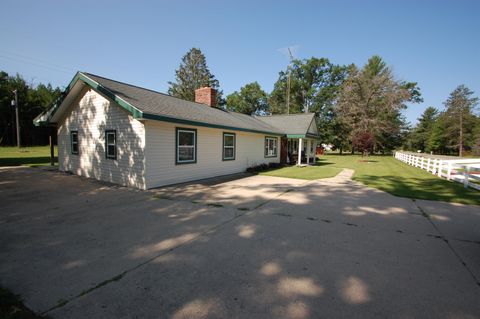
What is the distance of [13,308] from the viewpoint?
2398 mm

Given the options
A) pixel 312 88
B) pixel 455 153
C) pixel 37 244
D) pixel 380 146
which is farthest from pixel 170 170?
pixel 455 153

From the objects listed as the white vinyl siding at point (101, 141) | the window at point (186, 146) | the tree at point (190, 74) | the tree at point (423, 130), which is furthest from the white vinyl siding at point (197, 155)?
the tree at point (423, 130)

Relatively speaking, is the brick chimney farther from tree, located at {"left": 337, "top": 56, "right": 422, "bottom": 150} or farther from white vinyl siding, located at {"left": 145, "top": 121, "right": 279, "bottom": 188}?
tree, located at {"left": 337, "top": 56, "right": 422, "bottom": 150}

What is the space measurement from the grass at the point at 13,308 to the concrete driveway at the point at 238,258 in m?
0.09

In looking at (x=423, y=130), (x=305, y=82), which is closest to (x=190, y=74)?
(x=305, y=82)

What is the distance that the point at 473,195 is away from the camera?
852 centimetres

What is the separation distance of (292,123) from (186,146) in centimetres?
1253

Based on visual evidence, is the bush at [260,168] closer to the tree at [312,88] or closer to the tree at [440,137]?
the tree at [312,88]

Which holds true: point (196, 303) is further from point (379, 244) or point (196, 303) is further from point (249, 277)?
point (379, 244)

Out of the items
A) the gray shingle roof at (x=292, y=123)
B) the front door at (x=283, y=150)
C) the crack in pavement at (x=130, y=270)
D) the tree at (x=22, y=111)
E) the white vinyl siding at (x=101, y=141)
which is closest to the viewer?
the crack in pavement at (x=130, y=270)

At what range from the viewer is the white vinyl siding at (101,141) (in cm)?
877

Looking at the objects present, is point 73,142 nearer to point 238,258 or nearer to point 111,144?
point 111,144

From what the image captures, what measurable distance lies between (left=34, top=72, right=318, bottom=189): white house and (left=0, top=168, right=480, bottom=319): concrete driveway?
7.99ft

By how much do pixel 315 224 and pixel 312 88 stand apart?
45.2 m
